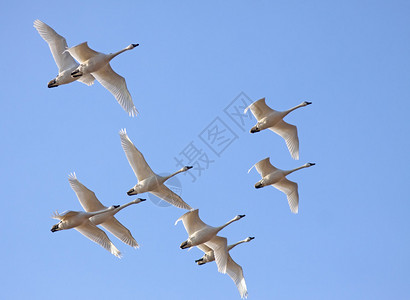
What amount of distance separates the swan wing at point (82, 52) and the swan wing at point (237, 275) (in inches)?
517

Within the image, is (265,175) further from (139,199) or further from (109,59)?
(109,59)

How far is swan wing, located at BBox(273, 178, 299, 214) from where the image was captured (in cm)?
4385

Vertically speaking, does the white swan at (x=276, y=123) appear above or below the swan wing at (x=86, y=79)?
below

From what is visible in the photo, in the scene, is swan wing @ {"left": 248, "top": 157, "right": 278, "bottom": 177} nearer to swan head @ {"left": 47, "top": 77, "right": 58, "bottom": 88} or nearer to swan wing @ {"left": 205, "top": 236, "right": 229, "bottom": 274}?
swan wing @ {"left": 205, "top": 236, "right": 229, "bottom": 274}

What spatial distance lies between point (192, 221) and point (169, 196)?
2.07 meters

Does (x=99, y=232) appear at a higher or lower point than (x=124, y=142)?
lower

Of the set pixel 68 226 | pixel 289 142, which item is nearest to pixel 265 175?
pixel 289 142

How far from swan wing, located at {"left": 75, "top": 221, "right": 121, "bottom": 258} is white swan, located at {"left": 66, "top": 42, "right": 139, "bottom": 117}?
5906mm

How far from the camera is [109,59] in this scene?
38688 mm

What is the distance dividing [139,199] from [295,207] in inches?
381

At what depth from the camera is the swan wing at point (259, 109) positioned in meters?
40.8

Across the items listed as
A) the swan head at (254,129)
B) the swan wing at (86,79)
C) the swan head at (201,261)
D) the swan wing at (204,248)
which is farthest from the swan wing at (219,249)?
the swan wing at (86,79)

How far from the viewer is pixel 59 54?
39.5 meters

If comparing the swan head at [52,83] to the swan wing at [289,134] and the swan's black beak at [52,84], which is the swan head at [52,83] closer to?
the swan's black beak at [52,84]
